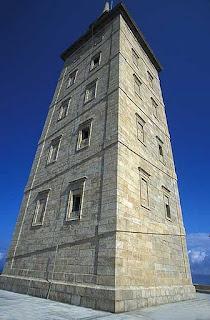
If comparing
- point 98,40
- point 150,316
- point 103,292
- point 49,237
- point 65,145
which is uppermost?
point 98,40

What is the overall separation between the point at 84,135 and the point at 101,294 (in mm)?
8807

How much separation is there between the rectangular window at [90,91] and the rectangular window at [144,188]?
627cm

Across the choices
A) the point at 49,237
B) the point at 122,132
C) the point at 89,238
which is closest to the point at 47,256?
the point at 49,237

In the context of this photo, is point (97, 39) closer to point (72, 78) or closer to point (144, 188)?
point (72, 78)

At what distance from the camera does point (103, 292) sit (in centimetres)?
802

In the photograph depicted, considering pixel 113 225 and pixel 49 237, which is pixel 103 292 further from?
pixel 49 237

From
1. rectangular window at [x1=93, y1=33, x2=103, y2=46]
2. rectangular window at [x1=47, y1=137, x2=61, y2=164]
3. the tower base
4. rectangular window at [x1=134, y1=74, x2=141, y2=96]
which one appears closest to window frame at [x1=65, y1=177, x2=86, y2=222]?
the tower base

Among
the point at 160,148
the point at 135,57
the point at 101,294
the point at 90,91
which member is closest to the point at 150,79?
the point at 135,57

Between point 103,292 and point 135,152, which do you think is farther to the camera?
point 135,152

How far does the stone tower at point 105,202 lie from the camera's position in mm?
9094

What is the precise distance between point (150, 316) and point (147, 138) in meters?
9.89

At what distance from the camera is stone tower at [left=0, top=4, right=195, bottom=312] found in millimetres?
9094

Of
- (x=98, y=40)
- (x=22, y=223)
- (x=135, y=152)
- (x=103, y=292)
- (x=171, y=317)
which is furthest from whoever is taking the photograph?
(x=98, y=40)

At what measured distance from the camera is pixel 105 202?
10.0 m
